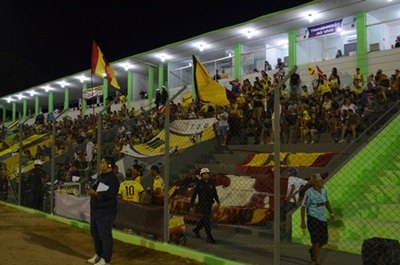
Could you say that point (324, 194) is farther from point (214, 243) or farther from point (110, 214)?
point (110, 214)

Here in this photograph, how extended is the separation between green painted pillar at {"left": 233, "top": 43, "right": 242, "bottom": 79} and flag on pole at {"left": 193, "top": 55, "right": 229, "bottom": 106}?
47.0 ft

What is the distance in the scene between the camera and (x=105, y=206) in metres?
8.04

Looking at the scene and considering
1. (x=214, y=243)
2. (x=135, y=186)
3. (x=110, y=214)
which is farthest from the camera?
(x=135, y=186)

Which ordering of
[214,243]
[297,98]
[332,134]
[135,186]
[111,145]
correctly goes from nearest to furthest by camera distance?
[214,243] → [135,186] → [332,134] → [297,98] → [111,145]

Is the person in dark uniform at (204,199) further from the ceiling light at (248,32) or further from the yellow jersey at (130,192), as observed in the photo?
the ceiling light at (248,32)

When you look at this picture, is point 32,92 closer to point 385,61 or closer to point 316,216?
point 385,61

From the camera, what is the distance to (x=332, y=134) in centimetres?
1393

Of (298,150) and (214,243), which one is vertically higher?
(298,150)

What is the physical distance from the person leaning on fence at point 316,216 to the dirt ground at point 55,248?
1992mm

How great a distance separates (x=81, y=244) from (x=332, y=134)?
7.70 m

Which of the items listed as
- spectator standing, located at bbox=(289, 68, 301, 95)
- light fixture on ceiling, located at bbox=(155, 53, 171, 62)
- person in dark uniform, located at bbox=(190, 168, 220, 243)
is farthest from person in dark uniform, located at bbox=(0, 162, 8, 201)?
light fixture on ceiling, located at bbox=(155, 53, 171, 62)

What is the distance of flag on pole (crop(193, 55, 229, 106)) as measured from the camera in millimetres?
10898

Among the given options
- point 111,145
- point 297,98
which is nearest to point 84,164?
point 111,145

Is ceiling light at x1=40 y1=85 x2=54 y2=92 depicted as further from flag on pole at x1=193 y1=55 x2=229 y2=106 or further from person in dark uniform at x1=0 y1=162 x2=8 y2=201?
flag on pole at x1=193 y1=55 x2=229 y2=106
